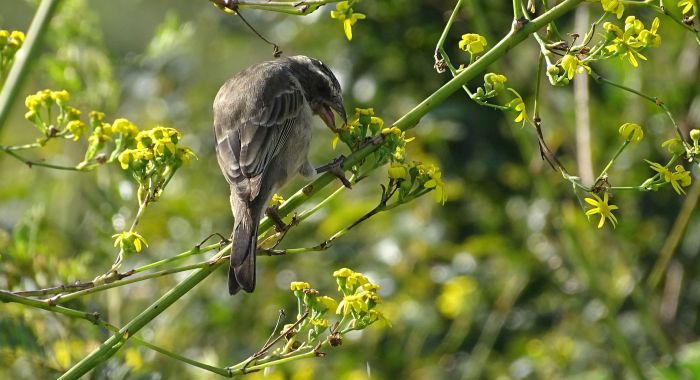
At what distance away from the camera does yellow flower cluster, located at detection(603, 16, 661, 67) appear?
8.41 ft

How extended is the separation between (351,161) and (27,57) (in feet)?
3.13

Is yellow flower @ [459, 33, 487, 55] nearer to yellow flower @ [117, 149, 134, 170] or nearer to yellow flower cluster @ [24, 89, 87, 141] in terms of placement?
yellow flower @ [117, 149, 134, 170]

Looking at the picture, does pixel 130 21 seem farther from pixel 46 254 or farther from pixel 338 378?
pixel 46 254

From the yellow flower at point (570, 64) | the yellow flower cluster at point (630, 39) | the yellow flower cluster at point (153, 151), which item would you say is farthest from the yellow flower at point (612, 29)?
the yellow flower cluster at point (153, 151)

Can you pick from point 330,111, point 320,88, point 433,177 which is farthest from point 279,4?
point 330,111

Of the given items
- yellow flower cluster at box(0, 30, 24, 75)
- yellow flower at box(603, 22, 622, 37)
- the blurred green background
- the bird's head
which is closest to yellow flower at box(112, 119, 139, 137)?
yellow flower cluster at box(0, 30, 24, 75)

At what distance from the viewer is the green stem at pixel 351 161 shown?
244cm

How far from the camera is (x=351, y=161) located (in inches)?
113

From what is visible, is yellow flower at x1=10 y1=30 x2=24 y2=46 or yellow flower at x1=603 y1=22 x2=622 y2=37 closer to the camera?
yellow flower at x1=603 y1=22 x2=622 y2=37

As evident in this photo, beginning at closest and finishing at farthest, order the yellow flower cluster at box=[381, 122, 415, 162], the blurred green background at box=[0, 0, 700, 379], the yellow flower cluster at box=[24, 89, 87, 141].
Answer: the yellow flower cluster at box=[24, 89, 87, 141] → the yellow flower cluster at box=[381, 122, 415, 162] → the blurred green background at box=[0, 0, 700, 379]

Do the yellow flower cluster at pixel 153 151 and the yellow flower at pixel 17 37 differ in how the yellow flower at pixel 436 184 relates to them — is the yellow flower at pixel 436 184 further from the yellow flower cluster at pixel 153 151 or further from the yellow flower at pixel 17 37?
the yellow flower at pixel 17 37

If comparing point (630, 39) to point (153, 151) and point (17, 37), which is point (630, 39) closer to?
point (153, 151)

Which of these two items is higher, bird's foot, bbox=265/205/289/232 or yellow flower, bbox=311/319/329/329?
bird's foot, bbox=265/205/289/232

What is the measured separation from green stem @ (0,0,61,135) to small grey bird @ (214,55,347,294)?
3.51 ft
